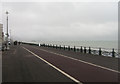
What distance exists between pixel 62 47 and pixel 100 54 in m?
22.6

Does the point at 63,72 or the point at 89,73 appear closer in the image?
the point at 89,73

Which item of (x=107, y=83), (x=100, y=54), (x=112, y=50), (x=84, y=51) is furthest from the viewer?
(x=84, y=51)

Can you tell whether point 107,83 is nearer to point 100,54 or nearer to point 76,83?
point 76,83

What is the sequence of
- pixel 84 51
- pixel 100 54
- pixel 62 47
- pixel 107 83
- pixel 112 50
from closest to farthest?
pixel 107 83
pixel 112 50
pixel 100 54
pixel 84 51
pixel 62 47

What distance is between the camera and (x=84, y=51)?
3225 centimetres

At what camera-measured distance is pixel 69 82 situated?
8656mm

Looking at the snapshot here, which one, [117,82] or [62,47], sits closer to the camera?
[117,82]

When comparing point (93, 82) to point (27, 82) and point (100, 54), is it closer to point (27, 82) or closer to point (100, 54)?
point (27, 82)

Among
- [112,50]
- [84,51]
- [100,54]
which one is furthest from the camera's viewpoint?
[84,51]

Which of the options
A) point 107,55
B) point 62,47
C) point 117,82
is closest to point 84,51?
point 107,55

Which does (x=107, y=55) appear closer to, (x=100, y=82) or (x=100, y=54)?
(x=100, y=54)

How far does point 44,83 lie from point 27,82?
31.4 inches

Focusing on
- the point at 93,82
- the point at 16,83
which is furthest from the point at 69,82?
the point at 16,83

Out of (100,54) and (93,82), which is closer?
(93,82)
